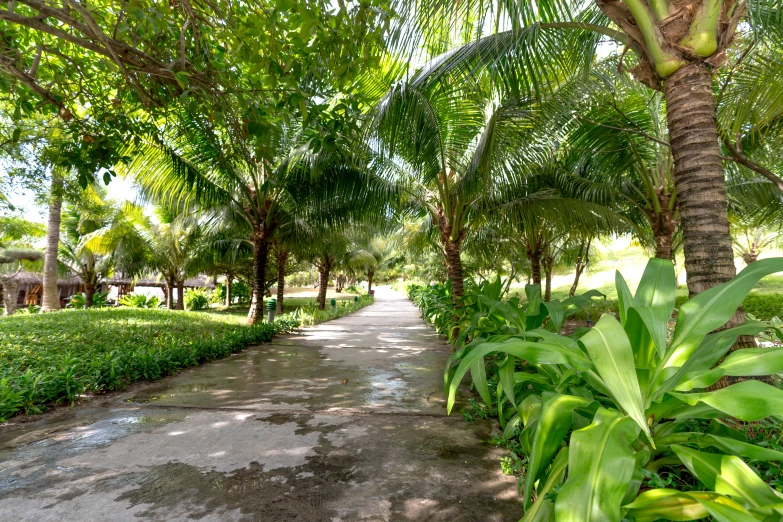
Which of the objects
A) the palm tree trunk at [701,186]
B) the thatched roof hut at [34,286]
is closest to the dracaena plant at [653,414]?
the palm tree trunk at [701,186]

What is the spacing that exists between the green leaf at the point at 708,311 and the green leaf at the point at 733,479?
428 millimetres

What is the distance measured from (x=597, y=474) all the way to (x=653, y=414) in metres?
0.65

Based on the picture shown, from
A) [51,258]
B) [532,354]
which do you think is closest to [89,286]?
[51,258]

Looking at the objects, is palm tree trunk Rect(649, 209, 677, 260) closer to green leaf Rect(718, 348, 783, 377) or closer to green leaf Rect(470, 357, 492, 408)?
green leaf Rect(470, 357, 492, 408)

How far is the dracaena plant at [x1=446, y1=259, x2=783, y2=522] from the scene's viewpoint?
1.31m

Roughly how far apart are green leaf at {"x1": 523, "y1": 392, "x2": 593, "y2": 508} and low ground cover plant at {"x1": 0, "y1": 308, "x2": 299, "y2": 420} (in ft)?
14.0

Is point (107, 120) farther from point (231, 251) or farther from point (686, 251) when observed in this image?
point (231, 251)

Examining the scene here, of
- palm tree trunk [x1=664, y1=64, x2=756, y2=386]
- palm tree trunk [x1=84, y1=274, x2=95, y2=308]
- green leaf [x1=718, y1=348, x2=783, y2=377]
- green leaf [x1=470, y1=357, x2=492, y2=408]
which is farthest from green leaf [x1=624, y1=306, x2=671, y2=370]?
palm tree trunk [x1=84, y1=274, x2=95, y2=308]

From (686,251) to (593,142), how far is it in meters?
3.50

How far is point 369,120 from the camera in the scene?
16.9ft

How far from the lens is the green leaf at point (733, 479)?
127 centimetres

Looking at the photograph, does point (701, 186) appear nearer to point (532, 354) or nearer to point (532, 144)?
point (532, 354)

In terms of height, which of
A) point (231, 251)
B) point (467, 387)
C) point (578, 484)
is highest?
point (231, 251)

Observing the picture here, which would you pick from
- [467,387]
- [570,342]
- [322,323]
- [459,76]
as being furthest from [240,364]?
[322,323]
